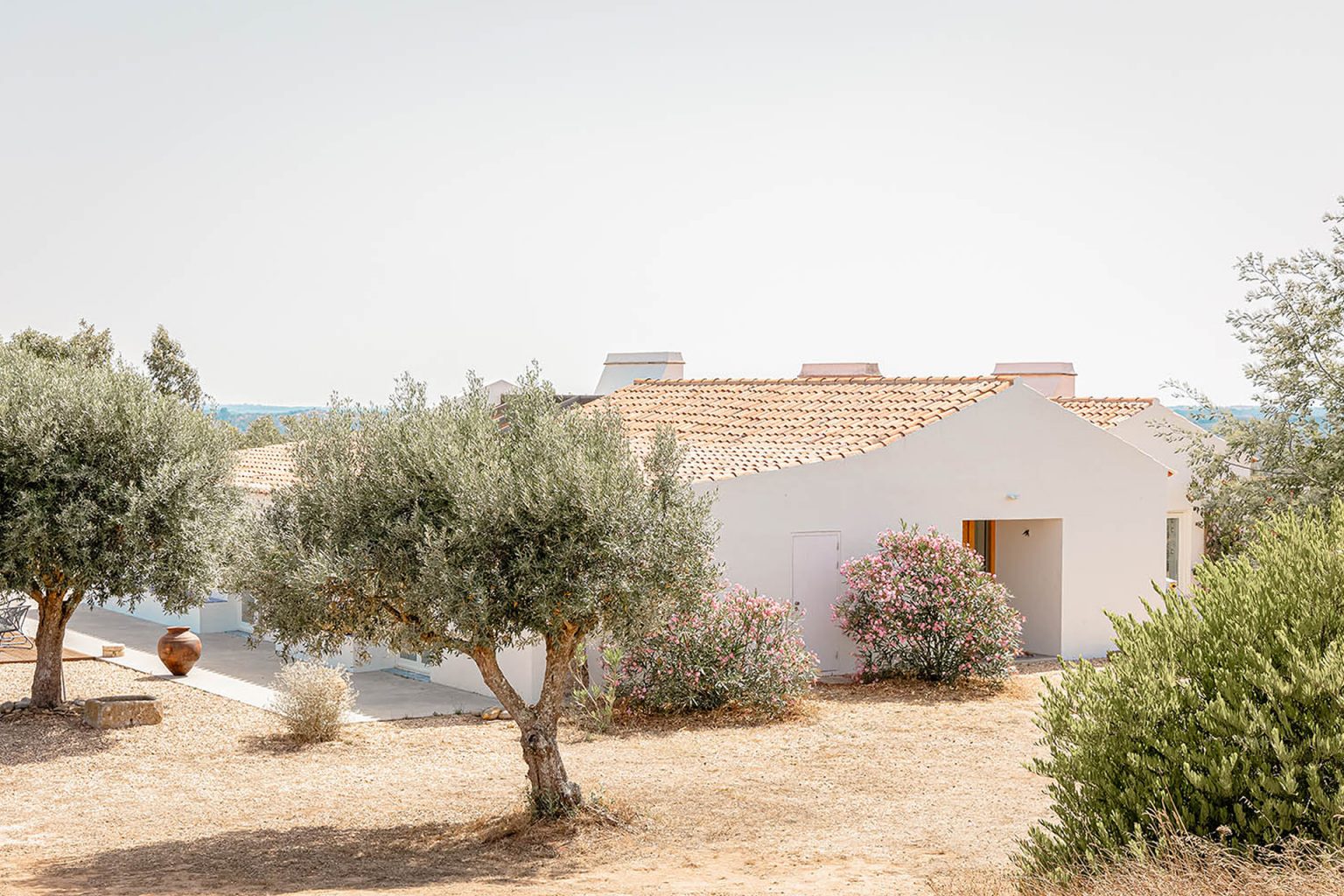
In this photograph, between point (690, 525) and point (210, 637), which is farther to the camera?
point (210, 637)

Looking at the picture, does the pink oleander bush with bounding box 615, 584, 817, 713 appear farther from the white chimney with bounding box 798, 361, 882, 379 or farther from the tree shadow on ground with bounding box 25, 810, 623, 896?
the white chimney with bounding box 798, 361, 882, 379

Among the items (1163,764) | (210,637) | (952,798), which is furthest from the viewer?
(210,637)

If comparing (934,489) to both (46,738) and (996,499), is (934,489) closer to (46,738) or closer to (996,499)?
(996,499)

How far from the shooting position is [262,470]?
22.9 m

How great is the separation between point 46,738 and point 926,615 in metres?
10.8

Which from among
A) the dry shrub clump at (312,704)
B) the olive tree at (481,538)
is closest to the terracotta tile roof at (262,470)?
the dry shrub clump at (312,704)

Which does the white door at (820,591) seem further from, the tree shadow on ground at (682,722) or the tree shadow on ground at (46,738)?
the tree shadow on ground at (46,738)

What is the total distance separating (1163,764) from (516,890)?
435cm

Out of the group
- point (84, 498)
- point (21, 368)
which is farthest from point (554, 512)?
point (21, 368)

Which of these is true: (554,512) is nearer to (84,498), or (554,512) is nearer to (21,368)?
(84,498)

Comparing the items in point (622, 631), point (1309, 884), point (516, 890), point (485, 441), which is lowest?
point (516, 890)

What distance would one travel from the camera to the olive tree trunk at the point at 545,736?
1049cm

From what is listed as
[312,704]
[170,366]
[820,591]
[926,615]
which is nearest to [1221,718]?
[312,704]

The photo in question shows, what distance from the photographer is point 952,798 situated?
38.0 feet
